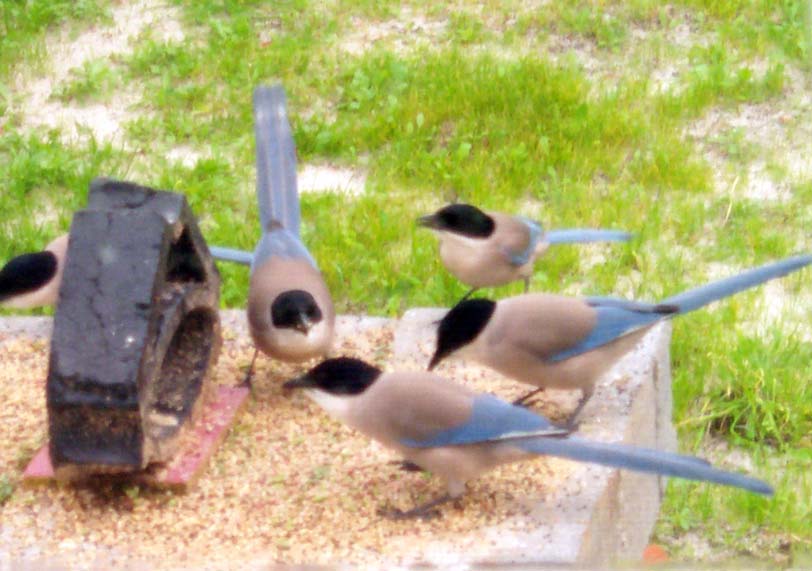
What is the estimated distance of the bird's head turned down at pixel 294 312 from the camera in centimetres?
427

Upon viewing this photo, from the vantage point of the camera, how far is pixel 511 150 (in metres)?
6.57

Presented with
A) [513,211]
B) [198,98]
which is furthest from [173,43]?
[513,211]

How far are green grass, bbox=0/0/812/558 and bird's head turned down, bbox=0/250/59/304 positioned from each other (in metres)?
1.03

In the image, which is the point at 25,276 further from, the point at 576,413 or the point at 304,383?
the point at 576,413

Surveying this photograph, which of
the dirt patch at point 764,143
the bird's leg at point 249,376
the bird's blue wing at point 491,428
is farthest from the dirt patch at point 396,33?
the bird's blue wing at point 491,428

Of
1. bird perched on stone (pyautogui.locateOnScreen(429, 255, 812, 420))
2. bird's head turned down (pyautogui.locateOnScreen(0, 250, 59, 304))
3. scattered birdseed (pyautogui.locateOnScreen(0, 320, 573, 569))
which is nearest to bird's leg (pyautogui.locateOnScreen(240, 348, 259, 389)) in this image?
scattered birdseed (pyautogui.locateOnScreen(0, 320, 573, 569))

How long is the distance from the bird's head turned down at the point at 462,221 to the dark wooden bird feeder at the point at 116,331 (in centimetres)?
146

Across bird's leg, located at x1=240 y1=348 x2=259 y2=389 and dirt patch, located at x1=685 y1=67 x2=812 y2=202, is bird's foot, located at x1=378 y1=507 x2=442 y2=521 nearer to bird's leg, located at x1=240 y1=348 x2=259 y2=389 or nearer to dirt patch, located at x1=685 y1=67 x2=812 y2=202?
bird's leg, located at x1=240 y1=348 x2=259 y2=389

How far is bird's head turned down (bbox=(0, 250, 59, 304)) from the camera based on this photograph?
15.7ft

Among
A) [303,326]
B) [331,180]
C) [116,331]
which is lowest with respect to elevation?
[331,180]

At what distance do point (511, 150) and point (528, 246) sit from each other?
1.39 m

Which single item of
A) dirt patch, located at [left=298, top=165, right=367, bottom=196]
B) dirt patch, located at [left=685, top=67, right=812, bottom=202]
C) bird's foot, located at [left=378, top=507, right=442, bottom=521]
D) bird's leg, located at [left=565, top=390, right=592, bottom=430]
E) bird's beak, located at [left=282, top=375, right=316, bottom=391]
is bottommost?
dirt patch, located at [left=298, top=165, right=367, bottom=196]

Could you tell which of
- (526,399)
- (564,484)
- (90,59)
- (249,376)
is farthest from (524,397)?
(90,59)

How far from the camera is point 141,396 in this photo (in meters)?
3.52
